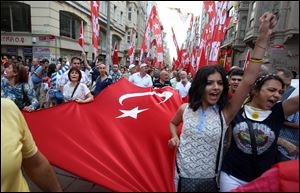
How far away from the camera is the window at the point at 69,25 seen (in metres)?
20.7

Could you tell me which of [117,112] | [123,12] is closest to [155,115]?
[117,112]

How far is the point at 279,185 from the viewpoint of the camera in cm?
128

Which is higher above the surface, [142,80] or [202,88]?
[202,88]

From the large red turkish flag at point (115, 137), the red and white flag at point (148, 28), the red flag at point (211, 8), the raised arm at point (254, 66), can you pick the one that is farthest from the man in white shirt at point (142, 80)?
the red and white flag at point (148, 28)

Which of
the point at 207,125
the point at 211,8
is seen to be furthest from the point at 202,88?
the point at 211,8

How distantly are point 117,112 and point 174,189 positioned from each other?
1215 millimetres

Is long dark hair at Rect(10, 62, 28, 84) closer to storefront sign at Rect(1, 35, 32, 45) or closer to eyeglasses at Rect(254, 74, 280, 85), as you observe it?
eyeglasses at Rect(254, 74, 280, 85)

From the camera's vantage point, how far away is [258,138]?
1.88 meters

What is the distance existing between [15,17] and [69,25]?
4.25m

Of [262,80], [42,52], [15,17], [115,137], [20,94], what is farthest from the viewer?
[15,17]

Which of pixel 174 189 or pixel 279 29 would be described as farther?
pixel 279 29

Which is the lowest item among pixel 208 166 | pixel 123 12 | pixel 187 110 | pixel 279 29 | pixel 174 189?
pixel 174 189

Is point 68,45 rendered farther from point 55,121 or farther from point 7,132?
point 7,132

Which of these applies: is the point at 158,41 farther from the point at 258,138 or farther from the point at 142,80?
the point at 258,138
